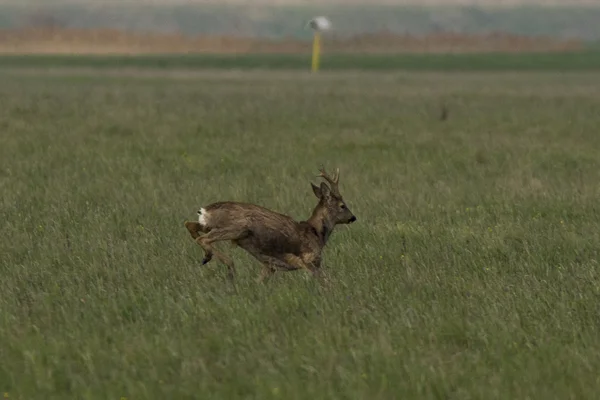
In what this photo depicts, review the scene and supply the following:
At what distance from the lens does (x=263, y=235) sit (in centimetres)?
917

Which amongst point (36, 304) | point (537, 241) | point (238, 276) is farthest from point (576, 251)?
point (36, 304)

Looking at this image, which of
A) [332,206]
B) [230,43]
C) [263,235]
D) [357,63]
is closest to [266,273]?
[263,235]

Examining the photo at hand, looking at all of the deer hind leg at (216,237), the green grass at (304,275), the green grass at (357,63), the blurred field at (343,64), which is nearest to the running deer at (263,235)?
the deer hind leg at (216,237)

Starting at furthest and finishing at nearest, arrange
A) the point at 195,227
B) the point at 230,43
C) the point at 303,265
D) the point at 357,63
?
the point at 230,43
the point at 357,63
the point at 195,227
the point at 303,265

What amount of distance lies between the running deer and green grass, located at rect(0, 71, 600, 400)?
8.3 inches

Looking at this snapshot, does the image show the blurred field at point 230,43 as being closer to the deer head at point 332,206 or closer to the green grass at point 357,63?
the green grass at point 357,63

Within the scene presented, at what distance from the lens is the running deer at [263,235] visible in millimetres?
9125

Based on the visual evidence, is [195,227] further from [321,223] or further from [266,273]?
[321,223]

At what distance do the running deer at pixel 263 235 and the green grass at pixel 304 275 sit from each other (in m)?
0.21

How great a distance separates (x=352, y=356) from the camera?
23.3 feet

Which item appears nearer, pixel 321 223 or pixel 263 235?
pixel 263 235

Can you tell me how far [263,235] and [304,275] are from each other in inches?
26.7

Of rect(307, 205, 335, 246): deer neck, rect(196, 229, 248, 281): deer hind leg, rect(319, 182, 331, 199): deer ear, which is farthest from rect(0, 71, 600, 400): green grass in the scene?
rect(319, 182, 331, 199): deer ear

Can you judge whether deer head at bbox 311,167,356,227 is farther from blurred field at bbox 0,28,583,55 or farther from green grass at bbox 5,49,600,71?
blurred field at bbox 0,28,583,55
